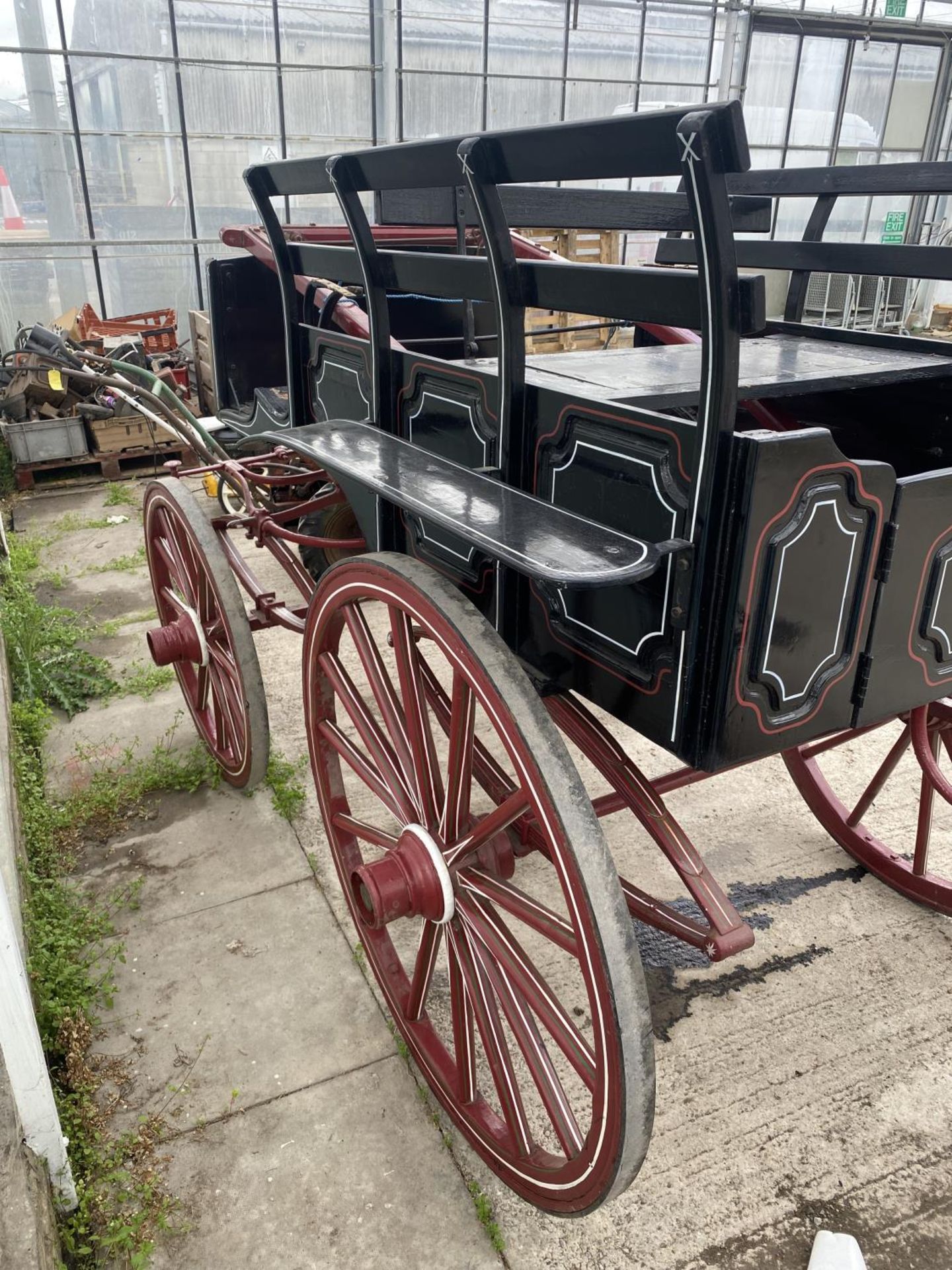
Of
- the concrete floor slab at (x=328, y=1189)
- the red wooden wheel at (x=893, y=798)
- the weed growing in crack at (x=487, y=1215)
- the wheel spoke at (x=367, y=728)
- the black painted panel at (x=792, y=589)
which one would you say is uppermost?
the black painted panel at (x=792, y=589)

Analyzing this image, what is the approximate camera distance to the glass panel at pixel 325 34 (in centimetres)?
874

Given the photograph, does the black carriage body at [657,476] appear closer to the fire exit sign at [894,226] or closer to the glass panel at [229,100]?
the glass panel at [229,100]

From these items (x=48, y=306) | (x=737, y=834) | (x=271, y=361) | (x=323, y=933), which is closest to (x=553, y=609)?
(x=323, y=933)

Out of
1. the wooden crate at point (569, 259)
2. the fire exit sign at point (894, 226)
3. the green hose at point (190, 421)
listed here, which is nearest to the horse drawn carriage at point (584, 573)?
the green hose at point (190, 421)

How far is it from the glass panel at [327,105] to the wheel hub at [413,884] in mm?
9155

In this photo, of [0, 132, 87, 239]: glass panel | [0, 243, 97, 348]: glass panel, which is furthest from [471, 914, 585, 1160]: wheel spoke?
[0, 132, 87, 239]: glass panel

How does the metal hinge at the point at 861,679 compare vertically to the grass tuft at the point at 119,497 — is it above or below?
above

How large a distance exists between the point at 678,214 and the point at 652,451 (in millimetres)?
454

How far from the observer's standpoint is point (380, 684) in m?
1.90

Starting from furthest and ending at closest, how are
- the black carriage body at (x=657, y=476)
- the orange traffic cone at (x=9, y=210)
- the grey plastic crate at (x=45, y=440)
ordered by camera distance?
the orange traffic cone at (x=9, y=210) → the grey plastic crate at (x=45, y=440) → the black carriage body at (x=657, y=476)

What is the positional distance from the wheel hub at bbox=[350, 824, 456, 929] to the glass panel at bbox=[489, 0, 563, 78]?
10345 mm

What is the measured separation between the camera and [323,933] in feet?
7.88

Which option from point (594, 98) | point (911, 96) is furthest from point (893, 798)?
point (911, 96)

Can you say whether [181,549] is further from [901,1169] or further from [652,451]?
[901,1169]
